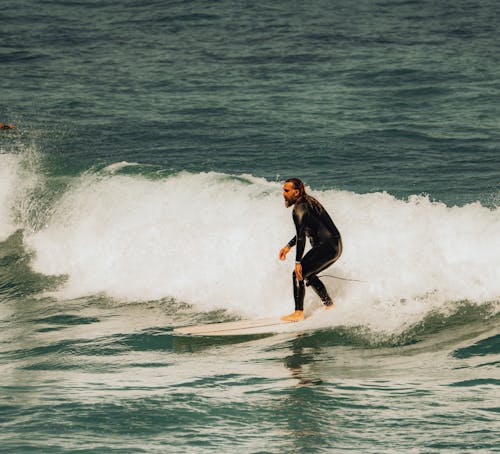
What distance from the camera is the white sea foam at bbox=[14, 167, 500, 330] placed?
12695 mm

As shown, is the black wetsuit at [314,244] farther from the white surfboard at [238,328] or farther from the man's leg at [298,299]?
Result: the white surfboard at [238,328]

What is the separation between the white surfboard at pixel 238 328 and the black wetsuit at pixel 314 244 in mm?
405

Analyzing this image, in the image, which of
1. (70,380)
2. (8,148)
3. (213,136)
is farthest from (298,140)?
(70,380)

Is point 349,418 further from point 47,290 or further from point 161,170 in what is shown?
point 161,170

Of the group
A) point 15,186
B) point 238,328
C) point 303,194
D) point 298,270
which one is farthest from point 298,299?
point 15,186

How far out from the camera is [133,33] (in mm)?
35031

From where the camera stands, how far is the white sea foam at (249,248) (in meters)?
12.7

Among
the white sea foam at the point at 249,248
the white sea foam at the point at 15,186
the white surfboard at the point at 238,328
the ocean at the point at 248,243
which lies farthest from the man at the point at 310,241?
the white sea foam at the point at 15,186

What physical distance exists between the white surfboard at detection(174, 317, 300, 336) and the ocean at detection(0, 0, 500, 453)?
0.09m

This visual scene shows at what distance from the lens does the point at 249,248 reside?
14672mm

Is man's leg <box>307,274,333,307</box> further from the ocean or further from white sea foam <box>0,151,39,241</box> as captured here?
white sea foam <box>0,151,39,241</box>

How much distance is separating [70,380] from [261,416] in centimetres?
235

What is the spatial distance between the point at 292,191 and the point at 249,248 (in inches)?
144

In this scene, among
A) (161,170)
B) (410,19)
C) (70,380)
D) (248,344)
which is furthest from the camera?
(410,19)
